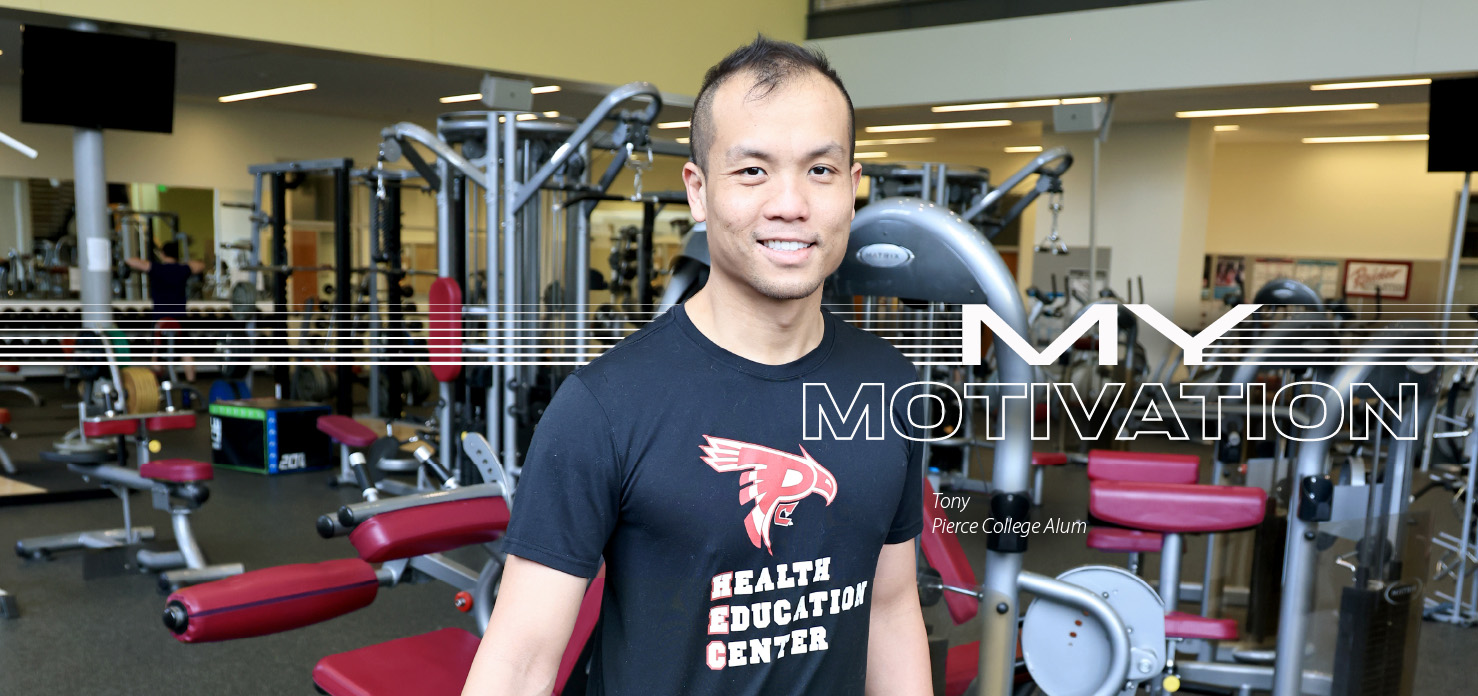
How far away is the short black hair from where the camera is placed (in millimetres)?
883

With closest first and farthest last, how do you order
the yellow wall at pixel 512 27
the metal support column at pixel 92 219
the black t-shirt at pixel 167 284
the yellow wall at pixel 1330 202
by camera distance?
the yellow wall at pixel 512 27 → the metal support column at pixel 92 219 → the black t-shirt at pixel 167 284 → the yellow wall at pixel 1330 202

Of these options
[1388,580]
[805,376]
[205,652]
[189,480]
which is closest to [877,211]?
[805,376]

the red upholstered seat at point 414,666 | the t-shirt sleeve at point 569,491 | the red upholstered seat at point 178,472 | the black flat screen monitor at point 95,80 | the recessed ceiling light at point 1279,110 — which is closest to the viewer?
the t-shirt sleeve at point 569,491

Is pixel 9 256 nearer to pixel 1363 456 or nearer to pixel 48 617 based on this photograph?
pixel 48 617

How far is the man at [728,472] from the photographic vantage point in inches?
33.6

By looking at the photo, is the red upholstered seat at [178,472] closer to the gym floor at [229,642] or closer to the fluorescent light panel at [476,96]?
the gym floor at [229,642]

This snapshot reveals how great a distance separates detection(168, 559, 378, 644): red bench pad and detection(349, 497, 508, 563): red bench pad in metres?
0.05

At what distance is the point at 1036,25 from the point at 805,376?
6940 mm

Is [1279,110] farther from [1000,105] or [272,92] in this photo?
[272,92]

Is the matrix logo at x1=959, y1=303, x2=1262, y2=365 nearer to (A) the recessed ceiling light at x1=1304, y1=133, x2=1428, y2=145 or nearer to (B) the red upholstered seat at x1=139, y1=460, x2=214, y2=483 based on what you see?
(B) the red upholstered seat at x1=139, y1=460, x2=214, y2=483

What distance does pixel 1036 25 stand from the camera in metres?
7.17

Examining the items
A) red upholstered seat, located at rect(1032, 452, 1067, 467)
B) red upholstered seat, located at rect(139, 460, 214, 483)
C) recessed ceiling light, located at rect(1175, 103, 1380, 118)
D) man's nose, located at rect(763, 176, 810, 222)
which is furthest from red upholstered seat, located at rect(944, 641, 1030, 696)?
recessed ceiling light, located at rect(1175, 103, 1380, 118)

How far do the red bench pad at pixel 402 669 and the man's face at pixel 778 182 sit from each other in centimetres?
117

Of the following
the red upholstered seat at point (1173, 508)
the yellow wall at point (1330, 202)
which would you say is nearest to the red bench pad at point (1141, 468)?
the red upholstered seat at point (1173, 508)
